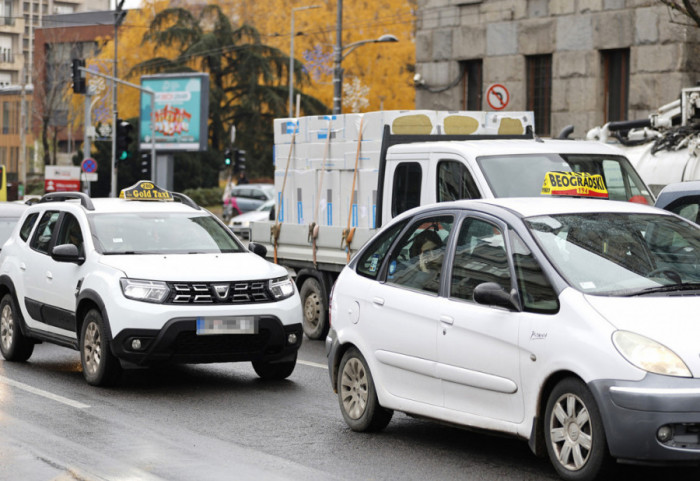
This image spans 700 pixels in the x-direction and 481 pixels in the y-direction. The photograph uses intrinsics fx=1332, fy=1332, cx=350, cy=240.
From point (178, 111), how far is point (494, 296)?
186ft

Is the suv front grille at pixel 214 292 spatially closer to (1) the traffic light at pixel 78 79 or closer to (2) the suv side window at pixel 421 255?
(2) the suv side window at pixel 421 255

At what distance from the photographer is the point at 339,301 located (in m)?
9.05

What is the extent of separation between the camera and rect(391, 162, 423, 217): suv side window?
44.5ft

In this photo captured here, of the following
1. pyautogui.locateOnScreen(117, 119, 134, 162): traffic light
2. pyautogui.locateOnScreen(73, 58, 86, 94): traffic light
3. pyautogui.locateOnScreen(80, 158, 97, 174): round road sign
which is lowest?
pyautogui.locateOnScreen(80, 158, 97, 174): round road sign

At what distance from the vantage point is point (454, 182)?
511 inches

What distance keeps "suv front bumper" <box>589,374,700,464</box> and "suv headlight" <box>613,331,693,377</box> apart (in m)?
0.04

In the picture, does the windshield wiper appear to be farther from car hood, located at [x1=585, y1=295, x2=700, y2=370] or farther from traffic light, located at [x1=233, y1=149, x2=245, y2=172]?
traffic light, located at [x1=233, y1=149, x2=245, y2=172]

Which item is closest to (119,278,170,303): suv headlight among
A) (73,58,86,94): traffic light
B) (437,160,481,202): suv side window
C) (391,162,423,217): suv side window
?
(437,160,481,202): suv side window

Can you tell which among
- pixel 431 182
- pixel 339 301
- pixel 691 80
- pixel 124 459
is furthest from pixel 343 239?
pixel 691 80

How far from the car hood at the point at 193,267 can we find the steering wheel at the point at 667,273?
445 centimetres

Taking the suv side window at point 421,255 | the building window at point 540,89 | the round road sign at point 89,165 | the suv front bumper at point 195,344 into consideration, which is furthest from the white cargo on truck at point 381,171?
the round road sign at point 89,165

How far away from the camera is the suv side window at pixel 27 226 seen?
1325 centimetres

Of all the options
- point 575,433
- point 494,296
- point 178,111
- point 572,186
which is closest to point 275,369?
point 572,186

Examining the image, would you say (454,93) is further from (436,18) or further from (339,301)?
(339,301)
